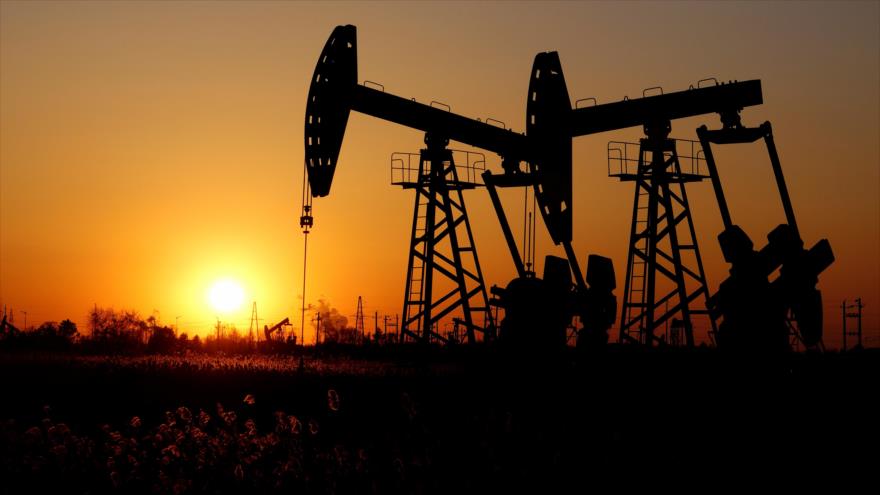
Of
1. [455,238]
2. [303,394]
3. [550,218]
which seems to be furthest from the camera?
[455,238]

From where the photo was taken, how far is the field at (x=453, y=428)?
942 centimetres

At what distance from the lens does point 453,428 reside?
1152 cm

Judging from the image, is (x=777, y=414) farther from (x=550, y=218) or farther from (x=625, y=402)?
(x=550, y=218)

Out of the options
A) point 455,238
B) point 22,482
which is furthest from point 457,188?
point 22,482

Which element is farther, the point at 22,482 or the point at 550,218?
the point at 550,218

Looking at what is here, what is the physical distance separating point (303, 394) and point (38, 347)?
22611mm

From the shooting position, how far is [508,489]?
881 cm

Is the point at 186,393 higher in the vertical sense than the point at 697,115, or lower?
lower

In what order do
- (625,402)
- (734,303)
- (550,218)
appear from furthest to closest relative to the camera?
1. (550,218)
2. (625,402)
3. (734,303)

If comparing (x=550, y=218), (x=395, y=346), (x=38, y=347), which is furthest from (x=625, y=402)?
(x=38, y=347)

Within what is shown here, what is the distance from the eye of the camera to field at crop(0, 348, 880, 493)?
9422mm

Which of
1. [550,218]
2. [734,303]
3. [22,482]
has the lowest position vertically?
[22,482]

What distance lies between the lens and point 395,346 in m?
35.6

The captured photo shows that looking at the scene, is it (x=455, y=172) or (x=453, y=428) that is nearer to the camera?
(x=453, y=428)
